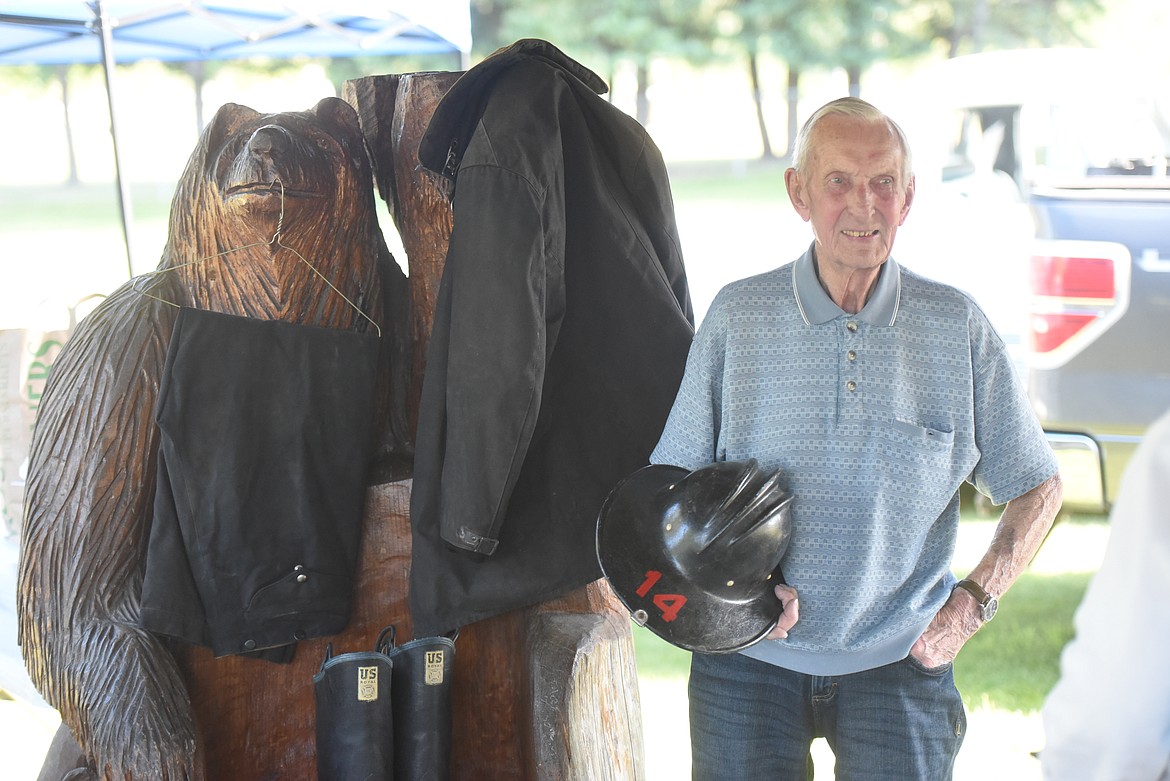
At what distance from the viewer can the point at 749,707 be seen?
160cm

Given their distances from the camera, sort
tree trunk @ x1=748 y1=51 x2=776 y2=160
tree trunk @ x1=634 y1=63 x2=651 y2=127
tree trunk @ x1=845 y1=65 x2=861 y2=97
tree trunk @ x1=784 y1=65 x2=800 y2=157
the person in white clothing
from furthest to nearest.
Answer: tree trunk @ x1=748 y1=51 x2=776 y2=160 < tree trunk @ x1=845 y1=65 x2=861 y2=97 < tree trunk @ x1=634 y1=63 x2=651 y2=127 < tree trunk @ x1=784 y1=65 x2=800 y2=157 < the person in white clothing

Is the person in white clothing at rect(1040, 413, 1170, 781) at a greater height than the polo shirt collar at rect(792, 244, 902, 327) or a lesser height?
lesser

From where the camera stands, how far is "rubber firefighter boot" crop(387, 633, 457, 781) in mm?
1708

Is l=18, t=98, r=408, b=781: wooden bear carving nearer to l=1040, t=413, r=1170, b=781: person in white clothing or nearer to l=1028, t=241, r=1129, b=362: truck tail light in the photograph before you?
l=1040, t=413, r=1170, b=781: person in white clothing

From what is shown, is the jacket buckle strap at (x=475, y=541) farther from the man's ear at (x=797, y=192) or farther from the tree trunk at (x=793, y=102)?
the tree trunk at (x=793, y=102)

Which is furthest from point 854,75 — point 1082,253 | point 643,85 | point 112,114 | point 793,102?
point 112,114

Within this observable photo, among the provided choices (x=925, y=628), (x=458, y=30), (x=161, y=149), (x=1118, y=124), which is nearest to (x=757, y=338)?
(x=925, y=628)

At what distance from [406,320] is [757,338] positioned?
666mm

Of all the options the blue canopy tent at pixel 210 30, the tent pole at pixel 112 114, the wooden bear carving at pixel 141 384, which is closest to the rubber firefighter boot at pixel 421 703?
the wooden bear carving at pixel 141 384

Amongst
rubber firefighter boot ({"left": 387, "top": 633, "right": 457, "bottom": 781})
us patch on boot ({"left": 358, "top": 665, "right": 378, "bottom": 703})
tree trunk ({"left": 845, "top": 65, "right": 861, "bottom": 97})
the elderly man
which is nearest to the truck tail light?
the elderly man

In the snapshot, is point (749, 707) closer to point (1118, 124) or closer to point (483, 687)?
point (483, 687)

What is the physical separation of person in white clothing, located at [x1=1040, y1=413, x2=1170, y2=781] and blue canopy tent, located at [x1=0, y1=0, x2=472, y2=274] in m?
2.34

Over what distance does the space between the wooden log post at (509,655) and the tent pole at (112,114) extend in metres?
1.52

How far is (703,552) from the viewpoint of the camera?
150cm
